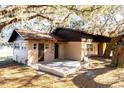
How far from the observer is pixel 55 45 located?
1378 cm

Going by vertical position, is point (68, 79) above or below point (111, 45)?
below

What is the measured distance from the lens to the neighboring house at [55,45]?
40.3 feet

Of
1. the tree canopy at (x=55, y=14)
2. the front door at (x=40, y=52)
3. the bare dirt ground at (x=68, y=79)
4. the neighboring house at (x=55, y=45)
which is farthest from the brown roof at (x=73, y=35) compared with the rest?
the bare dirt ground at (x=68, y=79)

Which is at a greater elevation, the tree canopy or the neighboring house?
the tree canopy

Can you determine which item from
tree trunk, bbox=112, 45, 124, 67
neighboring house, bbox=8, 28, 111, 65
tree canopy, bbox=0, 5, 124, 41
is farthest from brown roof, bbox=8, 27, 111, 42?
tree trunk, bbox=112, 45, 124, 67

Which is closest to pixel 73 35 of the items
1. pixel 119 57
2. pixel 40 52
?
pixel 40 52

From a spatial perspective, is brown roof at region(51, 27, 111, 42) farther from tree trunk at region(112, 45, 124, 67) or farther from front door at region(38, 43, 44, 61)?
tree trunk at region(112, 45, 124, 67)

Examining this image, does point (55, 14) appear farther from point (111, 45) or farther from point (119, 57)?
point (111, 45)

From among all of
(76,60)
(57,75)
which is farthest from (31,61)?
(57,75)

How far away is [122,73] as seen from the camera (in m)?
8.53

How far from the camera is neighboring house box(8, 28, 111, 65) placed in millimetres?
12289

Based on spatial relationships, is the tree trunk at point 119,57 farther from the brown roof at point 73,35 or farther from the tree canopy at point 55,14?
the brown roof at point 73,35

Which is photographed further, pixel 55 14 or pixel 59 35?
pixel 59 35

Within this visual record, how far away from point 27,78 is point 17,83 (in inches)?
28.4
